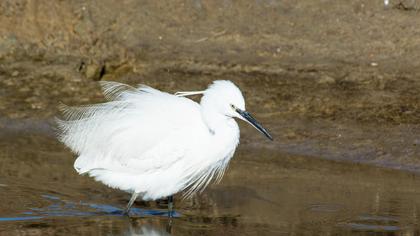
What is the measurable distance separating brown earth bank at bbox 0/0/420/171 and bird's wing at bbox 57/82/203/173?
6.91ft

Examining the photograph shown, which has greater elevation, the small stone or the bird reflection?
the small stone

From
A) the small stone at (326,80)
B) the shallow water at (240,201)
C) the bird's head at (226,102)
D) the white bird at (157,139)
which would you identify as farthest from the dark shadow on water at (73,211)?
the small stone at (326,80)

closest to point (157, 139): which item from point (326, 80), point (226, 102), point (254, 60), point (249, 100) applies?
point (226, 102)

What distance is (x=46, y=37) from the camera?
11062 mm

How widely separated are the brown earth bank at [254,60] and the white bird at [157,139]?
2.08m

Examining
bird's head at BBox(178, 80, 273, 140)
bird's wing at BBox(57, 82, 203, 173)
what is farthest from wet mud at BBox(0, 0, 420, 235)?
bird's head at BBox(178, 80, 273, 140)

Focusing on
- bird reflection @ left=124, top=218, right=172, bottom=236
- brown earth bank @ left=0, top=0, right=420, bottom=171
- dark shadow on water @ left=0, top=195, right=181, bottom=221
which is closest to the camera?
bird reflection @ left=124, top=218, right=172, bottom=236

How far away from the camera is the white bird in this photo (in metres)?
6.83

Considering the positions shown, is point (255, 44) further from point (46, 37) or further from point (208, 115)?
point (208, 115)

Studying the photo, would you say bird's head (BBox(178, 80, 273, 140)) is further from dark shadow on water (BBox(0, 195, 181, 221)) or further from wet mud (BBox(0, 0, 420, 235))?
dark shadow on water (BBox(0, 195, 181, 221))

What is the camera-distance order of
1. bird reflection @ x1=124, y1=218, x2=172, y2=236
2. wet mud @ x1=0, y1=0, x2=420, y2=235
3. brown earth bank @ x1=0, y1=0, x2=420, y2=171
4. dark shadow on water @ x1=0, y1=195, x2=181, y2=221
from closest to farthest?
1. bird reflection @ x1=124, y1=218, x2=172, y2=236
2. dark shadow on water @ x1=0, y1=195, x2=181, y2=221
3. wet mud @ x1=0, y1=0, x2=420, y2=235
4. brown earth bank @ x1=0, y1=0, x2=420, y2=171

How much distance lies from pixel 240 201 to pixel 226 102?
110 centimetres

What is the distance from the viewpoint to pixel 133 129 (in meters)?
7.15

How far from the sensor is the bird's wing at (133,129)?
7012 mm
